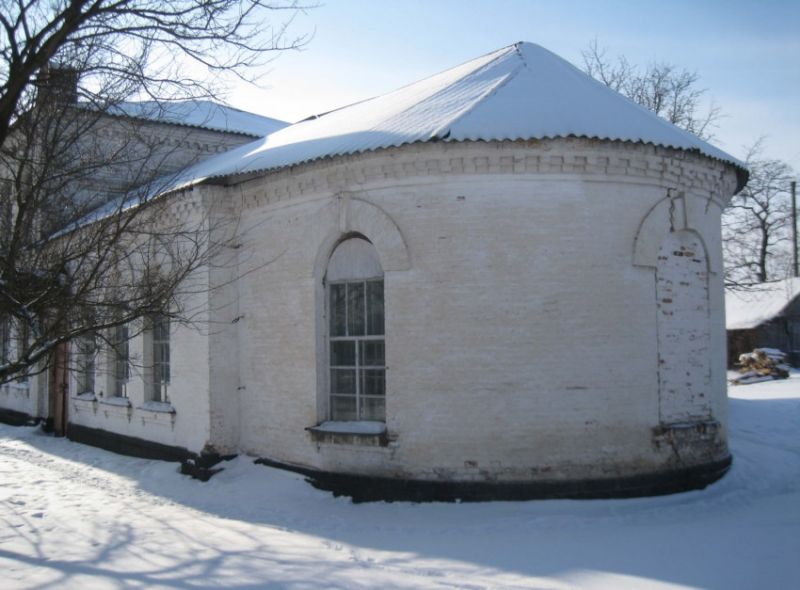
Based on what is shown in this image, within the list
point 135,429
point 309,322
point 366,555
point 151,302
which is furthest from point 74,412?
point 366,555

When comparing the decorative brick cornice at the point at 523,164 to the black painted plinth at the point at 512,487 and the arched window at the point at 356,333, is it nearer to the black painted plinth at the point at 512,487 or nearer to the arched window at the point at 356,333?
the arched window at the point at 356,333

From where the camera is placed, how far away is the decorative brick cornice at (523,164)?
8.59 metres

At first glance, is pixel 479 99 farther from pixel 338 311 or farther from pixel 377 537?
pixel 377 537

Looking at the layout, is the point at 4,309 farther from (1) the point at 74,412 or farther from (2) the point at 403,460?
(1) the point at 74,412

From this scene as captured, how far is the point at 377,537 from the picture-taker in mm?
7559

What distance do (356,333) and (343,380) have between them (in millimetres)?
649

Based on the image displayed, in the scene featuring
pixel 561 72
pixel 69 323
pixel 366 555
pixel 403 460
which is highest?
pixel 561 72

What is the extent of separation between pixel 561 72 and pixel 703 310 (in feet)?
12.2

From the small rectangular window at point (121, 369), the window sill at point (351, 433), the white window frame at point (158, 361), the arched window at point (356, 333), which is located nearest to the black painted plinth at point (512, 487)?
the window sill at point (351, 433)

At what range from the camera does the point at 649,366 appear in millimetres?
8914

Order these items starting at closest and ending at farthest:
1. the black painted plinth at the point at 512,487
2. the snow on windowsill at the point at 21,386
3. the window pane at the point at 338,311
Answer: the black painted plinth at the point at 512,487 < the window pane at the point at 338,311 < the snow on windowsill at the point at 21,386

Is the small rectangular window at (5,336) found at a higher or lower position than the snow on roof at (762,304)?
lower

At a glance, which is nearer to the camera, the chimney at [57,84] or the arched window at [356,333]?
the chimney at [57,84]

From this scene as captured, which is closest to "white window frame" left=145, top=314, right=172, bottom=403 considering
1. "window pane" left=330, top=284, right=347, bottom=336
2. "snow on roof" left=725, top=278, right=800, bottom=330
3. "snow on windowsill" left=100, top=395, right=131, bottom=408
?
"snow on windowsill" left=100, top=395, right=131, bottom=408
